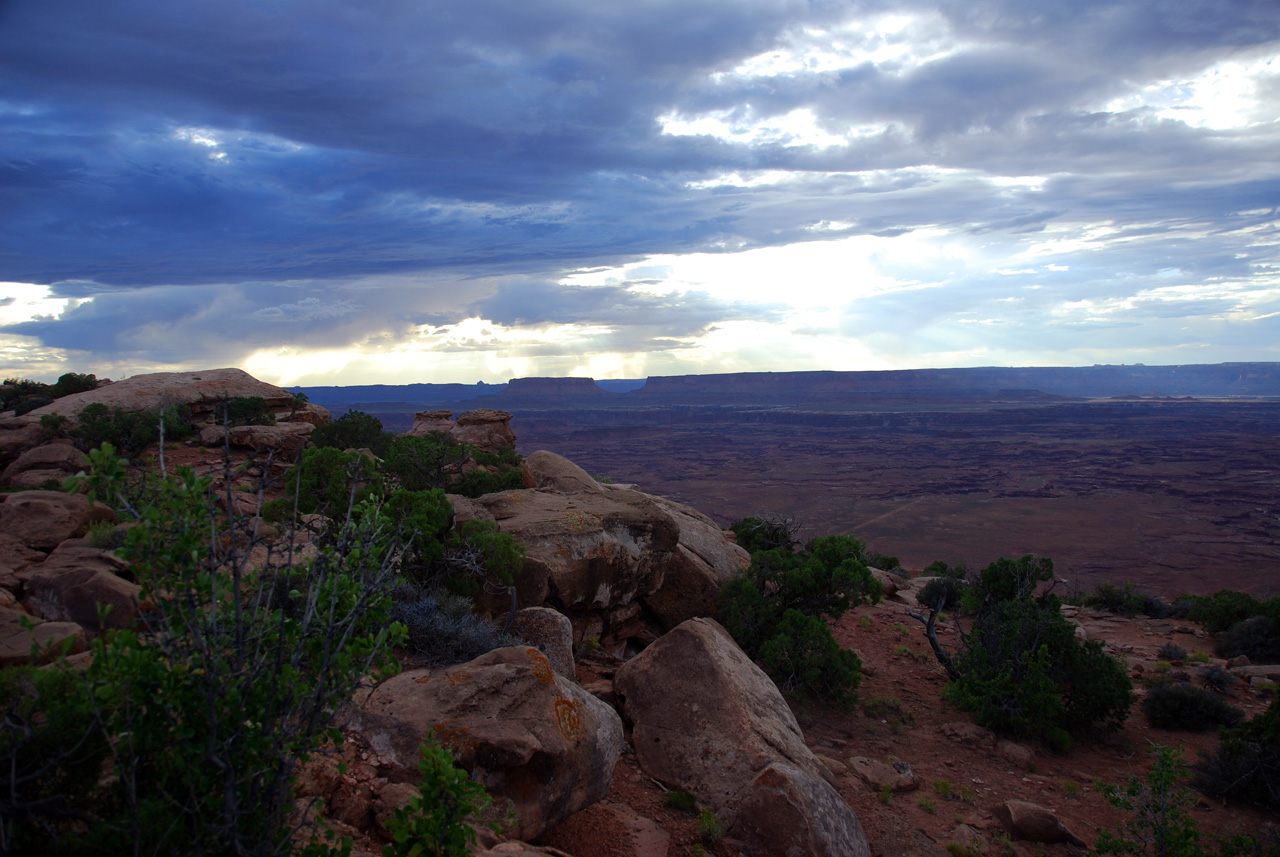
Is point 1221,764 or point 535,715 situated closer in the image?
point 535,715

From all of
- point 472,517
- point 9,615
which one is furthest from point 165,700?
point 472,517

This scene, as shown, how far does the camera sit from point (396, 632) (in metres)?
3.25

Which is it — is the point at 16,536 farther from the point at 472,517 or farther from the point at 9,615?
the point at 472,517

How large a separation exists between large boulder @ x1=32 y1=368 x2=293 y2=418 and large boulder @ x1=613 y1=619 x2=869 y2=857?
15.8m

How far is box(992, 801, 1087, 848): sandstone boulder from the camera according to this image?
7234 mm

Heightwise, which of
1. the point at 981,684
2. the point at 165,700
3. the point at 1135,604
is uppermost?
the point at 165,700

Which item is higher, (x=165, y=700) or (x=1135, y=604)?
(x=165, y=700)

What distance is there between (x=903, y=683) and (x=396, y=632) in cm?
1117

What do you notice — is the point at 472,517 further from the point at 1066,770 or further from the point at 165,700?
the point at 1066,770

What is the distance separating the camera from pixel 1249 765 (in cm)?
818

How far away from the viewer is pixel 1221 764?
27.7 feet

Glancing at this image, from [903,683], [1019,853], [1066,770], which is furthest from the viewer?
[903,683]

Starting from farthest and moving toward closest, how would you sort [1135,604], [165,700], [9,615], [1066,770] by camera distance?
1. [1135,604]
2. [1066,770]
3. [9,615]
4. [165,700]

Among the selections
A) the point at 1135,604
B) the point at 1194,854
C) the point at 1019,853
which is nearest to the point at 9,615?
the point at 1019,853
